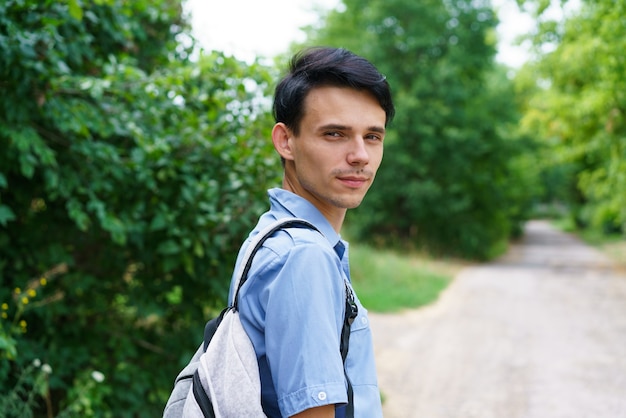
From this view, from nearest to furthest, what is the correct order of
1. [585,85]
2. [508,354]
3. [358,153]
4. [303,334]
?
[303,334] → [358,153] → [508,354] → [585,85]

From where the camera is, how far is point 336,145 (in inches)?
57.6

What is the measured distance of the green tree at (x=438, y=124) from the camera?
20.1 metres

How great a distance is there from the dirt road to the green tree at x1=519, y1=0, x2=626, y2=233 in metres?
3.73

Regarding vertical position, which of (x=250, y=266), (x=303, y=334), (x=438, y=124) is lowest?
(x=438, y=124)

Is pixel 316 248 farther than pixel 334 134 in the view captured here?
No

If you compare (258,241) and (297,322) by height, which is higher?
(258,241)

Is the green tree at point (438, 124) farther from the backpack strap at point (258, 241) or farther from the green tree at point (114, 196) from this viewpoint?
the backpack strap at point (258, 241)

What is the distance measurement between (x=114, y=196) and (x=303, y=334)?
278 cm

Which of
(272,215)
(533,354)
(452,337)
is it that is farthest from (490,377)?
(272,215)

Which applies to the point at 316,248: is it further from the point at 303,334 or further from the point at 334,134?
the point at 334,134

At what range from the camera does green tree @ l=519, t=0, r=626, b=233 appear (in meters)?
11.3

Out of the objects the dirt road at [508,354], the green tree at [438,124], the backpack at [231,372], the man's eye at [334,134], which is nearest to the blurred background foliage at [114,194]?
the backpack at [231,372]

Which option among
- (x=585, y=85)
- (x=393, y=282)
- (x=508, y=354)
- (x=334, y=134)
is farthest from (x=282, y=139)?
(x=585, y=85)

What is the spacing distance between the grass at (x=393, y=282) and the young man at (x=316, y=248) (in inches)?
380
